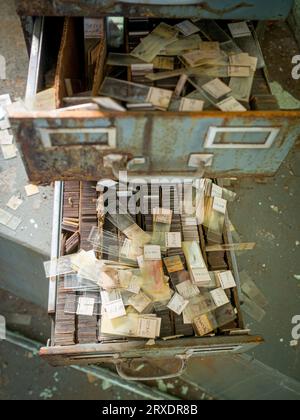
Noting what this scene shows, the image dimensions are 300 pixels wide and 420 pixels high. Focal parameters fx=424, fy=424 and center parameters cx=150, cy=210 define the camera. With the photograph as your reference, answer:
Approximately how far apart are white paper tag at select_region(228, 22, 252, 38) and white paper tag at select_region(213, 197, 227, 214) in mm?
689

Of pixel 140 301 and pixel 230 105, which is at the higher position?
pixel 230 105

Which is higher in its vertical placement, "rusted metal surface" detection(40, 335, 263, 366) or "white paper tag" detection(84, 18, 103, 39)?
"white paper tag" detection(84, 18, 103, 39)

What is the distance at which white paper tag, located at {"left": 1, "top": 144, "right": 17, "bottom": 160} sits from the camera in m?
1.95

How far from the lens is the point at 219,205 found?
172 centimetres

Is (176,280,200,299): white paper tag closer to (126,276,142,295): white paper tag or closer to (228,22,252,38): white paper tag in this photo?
(126,276,142,295): white paper tag

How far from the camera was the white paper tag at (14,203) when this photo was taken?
1.86 metres

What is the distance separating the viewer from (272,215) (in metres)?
2.03

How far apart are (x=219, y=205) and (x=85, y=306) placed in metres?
0.66

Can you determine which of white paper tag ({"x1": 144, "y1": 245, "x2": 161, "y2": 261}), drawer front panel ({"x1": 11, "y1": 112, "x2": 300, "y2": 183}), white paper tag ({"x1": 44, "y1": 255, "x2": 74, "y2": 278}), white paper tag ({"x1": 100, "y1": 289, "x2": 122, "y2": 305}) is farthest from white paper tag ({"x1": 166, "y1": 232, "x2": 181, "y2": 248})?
drawer front panel ({"x1": 11, "y1": 112, "x2": 300, "y2": 183})

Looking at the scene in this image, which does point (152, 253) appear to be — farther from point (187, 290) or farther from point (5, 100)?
point (5, 100)

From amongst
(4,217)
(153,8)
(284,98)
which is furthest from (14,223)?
(284,98)

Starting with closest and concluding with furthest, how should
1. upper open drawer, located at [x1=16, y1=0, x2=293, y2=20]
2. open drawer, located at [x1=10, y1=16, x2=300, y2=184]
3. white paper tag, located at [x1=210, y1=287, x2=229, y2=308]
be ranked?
1. open drawer, located at [x1=10, y1=16, x2=300, y2=184]
2. upper open drawer, located at [x1=16, y1=0, x2=293, y2=20]
3. white paper tag, located at [x1=210, y1=287, x2=229, y2=308]

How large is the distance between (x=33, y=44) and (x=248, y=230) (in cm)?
126
